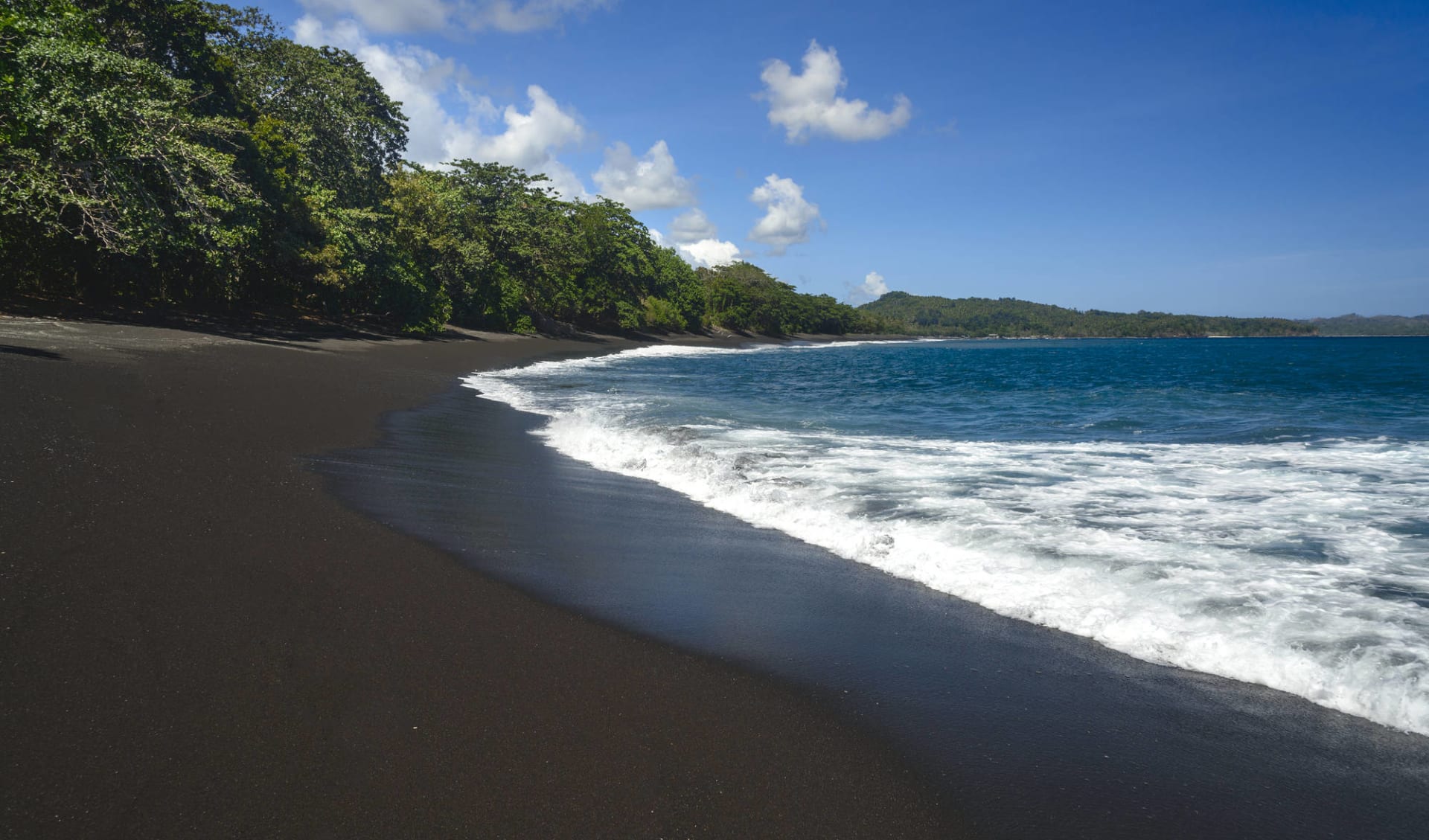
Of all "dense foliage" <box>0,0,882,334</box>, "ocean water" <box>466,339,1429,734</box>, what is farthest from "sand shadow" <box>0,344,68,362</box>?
"ocean water" <box>466,339,1429,734</box>

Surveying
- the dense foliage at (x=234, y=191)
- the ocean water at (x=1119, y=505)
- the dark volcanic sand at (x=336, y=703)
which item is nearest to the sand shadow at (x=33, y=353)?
the dense foliage at (x=234, y=191)

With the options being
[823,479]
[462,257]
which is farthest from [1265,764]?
[462,257]

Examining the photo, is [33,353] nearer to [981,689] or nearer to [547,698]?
[547,698]

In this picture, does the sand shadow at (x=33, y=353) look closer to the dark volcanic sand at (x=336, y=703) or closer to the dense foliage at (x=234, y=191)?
the dense foliage at (x=234, y=191)

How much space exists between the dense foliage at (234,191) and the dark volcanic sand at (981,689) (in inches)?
477

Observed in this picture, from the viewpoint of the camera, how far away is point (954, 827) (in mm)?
2676

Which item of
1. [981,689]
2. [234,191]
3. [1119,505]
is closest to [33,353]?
[234,191]

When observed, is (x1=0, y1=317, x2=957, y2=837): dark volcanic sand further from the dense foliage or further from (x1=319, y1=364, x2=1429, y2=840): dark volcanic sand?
the dense foliage

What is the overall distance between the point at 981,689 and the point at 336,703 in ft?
10.6

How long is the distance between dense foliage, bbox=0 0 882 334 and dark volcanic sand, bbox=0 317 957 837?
1151cm

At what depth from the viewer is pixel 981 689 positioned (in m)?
3.80

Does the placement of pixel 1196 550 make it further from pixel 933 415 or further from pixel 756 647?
pixel 933 415

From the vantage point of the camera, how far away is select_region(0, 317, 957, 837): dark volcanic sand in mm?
2457

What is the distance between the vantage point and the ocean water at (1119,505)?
4504 mm
